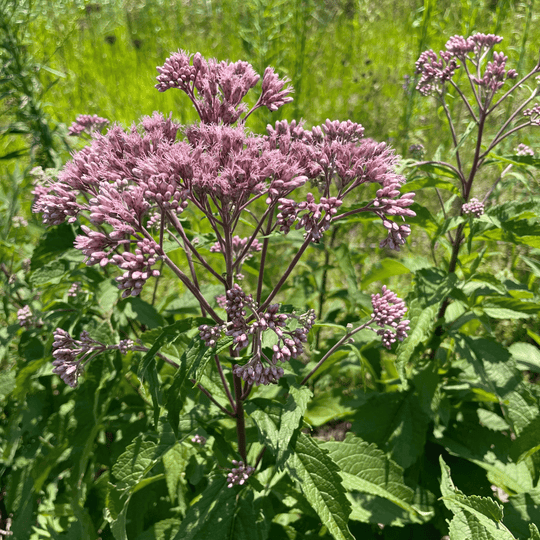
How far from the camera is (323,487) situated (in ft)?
6.00

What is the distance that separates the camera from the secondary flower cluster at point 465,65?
2658 mm

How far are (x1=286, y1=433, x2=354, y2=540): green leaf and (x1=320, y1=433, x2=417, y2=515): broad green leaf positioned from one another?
0.34m

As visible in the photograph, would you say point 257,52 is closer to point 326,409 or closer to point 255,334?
point 326,409

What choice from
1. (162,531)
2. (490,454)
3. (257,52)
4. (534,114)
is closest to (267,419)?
(162,531)

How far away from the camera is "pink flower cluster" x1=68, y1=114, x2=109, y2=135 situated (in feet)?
9.91

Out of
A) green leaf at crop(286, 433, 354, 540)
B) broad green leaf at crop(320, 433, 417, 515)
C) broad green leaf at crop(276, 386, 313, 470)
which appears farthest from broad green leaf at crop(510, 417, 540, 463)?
broad green leaf at crop(276, 386, 313, 470)

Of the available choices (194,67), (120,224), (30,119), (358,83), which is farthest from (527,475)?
(358,83)

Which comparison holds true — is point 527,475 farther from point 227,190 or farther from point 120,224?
point 120,224

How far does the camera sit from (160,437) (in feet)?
7.16

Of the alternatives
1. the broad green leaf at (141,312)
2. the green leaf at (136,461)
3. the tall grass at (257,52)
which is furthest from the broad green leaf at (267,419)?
the tall grass at (257,52)

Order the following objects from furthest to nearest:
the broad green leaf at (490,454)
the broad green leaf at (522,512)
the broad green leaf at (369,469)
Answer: the broad green leaf at (490,454), the broad green leaf at (522,512), the broad green leaf at (369,469)

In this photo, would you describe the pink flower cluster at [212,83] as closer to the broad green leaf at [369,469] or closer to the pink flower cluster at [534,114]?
the pink flower cluster at [534,114]

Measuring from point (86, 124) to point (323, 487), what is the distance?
2850mm

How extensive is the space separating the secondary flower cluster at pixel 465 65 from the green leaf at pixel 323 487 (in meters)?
2.37
